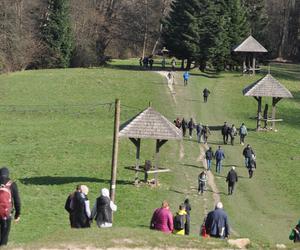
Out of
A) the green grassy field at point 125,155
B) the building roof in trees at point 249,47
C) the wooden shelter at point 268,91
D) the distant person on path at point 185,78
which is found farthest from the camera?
the building roof in trees at point 249,47

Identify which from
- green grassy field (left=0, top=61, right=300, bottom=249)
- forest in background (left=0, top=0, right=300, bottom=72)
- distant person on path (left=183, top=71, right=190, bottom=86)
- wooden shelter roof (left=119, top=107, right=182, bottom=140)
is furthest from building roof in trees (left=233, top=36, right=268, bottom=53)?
wooden shelter roof (left=119, top=107, right=182, bottom=140)

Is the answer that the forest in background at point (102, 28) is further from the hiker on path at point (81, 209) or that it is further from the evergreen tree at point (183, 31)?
the hiker on path at point (81, 209)

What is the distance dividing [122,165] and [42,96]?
23.0 metres

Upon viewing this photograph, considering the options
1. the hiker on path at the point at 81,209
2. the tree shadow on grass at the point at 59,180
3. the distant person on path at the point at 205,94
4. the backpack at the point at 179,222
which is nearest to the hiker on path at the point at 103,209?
the hiker on path at the point at 81,209

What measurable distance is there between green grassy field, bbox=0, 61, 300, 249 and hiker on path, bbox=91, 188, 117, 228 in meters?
0.37

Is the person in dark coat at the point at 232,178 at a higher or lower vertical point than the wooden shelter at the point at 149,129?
lower

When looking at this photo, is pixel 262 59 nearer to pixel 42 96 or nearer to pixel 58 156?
pixel 42 96

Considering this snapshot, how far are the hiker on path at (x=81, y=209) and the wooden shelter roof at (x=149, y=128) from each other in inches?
477

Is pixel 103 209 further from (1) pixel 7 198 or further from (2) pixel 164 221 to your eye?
(1) pixel 7 198

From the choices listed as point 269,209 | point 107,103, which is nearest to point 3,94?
point 107,103

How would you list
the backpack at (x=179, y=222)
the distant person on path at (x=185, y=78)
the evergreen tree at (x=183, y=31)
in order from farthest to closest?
the evergreen tree at (x=183, y=31), the distant person on path at (x=185, y=78), the backpack at (x=179, y=222)

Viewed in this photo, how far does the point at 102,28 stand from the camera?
83750 millimetres

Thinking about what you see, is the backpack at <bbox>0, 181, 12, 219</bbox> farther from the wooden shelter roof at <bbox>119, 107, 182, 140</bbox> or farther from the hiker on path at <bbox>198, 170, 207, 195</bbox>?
the hiker on path at <bbox>198, 170, 207, 195</bbox>

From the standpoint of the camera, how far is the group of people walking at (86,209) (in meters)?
16.3
